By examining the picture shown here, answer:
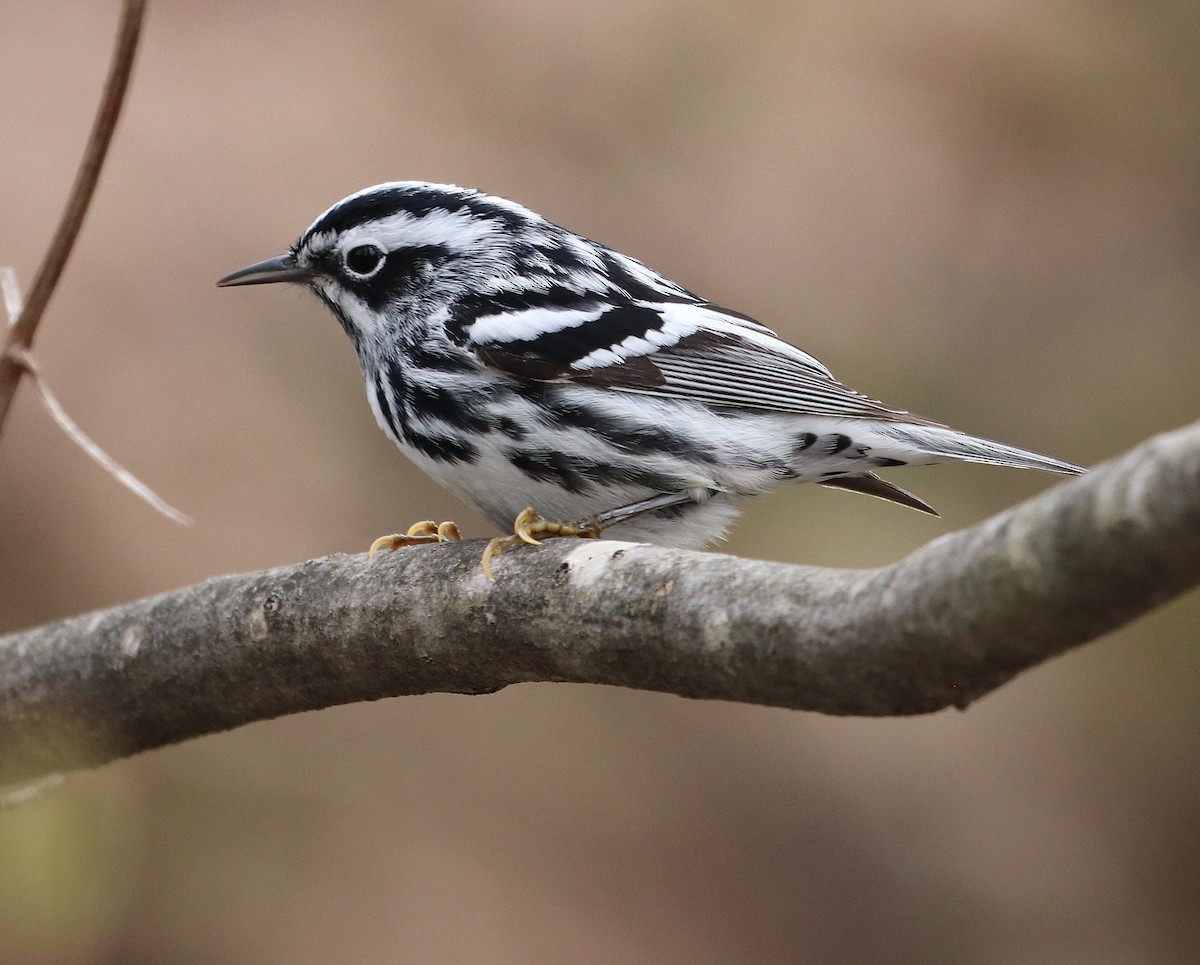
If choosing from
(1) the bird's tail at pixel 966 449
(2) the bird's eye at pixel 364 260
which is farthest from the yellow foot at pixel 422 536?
(1) the bird's tail at pixel 966 449

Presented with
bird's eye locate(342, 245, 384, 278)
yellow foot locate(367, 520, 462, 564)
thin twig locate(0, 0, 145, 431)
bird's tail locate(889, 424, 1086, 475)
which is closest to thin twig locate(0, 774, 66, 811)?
yellow foot locate(367, 520, 462, 564)

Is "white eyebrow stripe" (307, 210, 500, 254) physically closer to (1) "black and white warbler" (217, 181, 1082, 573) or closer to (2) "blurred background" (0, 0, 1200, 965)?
(1) "black and white warbler" (217, 181, 1082, 573)

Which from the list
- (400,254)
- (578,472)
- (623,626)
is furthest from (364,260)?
(623,626)

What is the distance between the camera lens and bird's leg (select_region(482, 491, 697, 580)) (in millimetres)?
3742

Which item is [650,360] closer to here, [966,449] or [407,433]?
[407,433]

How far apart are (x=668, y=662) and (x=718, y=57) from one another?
885cm

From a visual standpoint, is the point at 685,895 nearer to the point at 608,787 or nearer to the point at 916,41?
the point at 608,787

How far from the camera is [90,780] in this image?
17.4 feet

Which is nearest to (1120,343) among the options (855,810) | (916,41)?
(916,41)

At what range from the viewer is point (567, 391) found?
156 inches

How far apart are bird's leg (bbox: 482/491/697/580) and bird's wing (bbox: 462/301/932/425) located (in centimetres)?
33

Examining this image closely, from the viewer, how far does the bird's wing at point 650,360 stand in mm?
4016

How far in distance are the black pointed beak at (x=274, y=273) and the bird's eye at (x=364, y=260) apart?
0.59ft

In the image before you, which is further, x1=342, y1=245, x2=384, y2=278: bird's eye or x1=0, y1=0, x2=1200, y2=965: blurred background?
x1=0, y1=0, x2=1200, y2=965: blurred background
